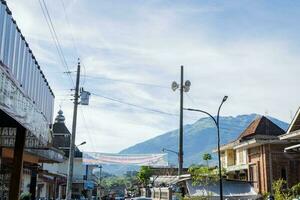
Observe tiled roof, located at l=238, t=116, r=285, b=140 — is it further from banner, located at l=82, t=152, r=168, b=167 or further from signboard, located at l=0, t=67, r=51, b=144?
signboard, located at l=0, t=67, r=51, b=144

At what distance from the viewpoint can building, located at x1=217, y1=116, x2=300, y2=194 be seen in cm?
4144

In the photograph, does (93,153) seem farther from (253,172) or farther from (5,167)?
(5,167)

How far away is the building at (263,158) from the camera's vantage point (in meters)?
41.4

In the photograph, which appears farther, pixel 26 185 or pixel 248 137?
pixel 248 137

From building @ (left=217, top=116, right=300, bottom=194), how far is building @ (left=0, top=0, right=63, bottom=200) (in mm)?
22131

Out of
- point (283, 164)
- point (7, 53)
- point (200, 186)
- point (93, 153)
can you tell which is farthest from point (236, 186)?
point (93, 153)

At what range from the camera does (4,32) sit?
12.5 m

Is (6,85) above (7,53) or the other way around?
the other way around

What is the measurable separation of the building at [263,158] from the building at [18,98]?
22.1 meters

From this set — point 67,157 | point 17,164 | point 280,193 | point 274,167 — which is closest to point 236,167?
point 274,167

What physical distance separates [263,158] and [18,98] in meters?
31.8

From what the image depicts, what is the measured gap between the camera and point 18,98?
43.7 ft

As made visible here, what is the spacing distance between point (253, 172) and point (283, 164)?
11.9 feet

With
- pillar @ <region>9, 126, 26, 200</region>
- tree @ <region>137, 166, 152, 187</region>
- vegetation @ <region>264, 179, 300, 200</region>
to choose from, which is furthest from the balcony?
tree @ <region>137, 166, 152, 187</region>
